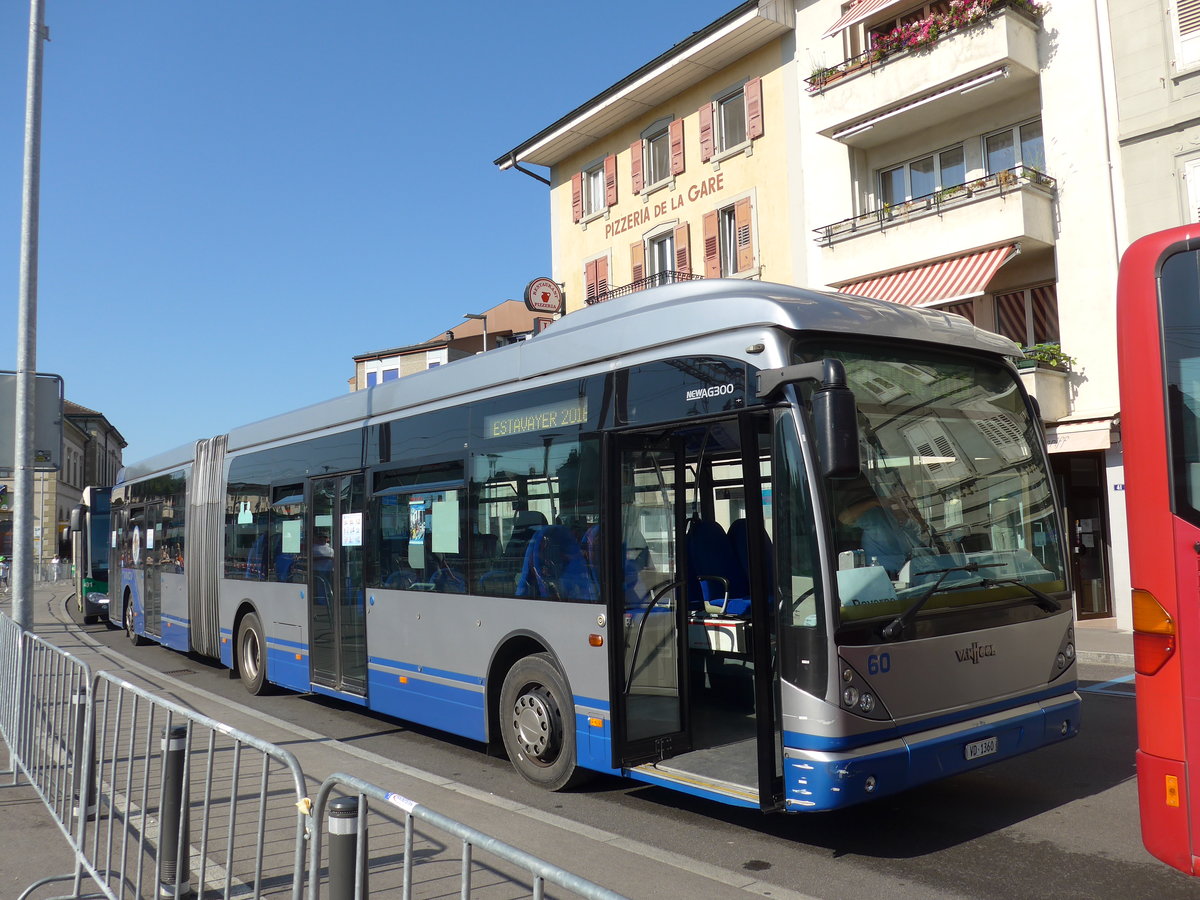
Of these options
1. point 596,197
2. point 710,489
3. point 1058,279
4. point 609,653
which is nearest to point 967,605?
point 609,653

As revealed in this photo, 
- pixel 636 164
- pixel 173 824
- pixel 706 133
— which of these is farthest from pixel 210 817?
pixel 636 164

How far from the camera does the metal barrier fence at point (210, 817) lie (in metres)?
3.15

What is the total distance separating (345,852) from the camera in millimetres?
3164

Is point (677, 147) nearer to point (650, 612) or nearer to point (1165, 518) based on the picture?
point (650, 612)

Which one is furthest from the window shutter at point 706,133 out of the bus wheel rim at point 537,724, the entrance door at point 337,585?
the bus wheel rim at point 537,724

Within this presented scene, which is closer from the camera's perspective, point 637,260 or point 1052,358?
point 1052,358

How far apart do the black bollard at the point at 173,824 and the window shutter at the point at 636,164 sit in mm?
22967

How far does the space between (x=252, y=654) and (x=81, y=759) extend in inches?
259

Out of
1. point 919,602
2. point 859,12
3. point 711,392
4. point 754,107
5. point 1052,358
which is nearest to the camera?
point 919,602

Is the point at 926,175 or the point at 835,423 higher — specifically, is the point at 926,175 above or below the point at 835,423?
above

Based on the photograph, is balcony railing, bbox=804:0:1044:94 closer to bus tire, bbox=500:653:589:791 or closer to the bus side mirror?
the bus side mirror

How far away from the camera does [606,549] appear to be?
655 cm

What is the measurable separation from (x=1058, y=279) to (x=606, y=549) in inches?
560

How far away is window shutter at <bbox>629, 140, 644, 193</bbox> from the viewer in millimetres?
25984
